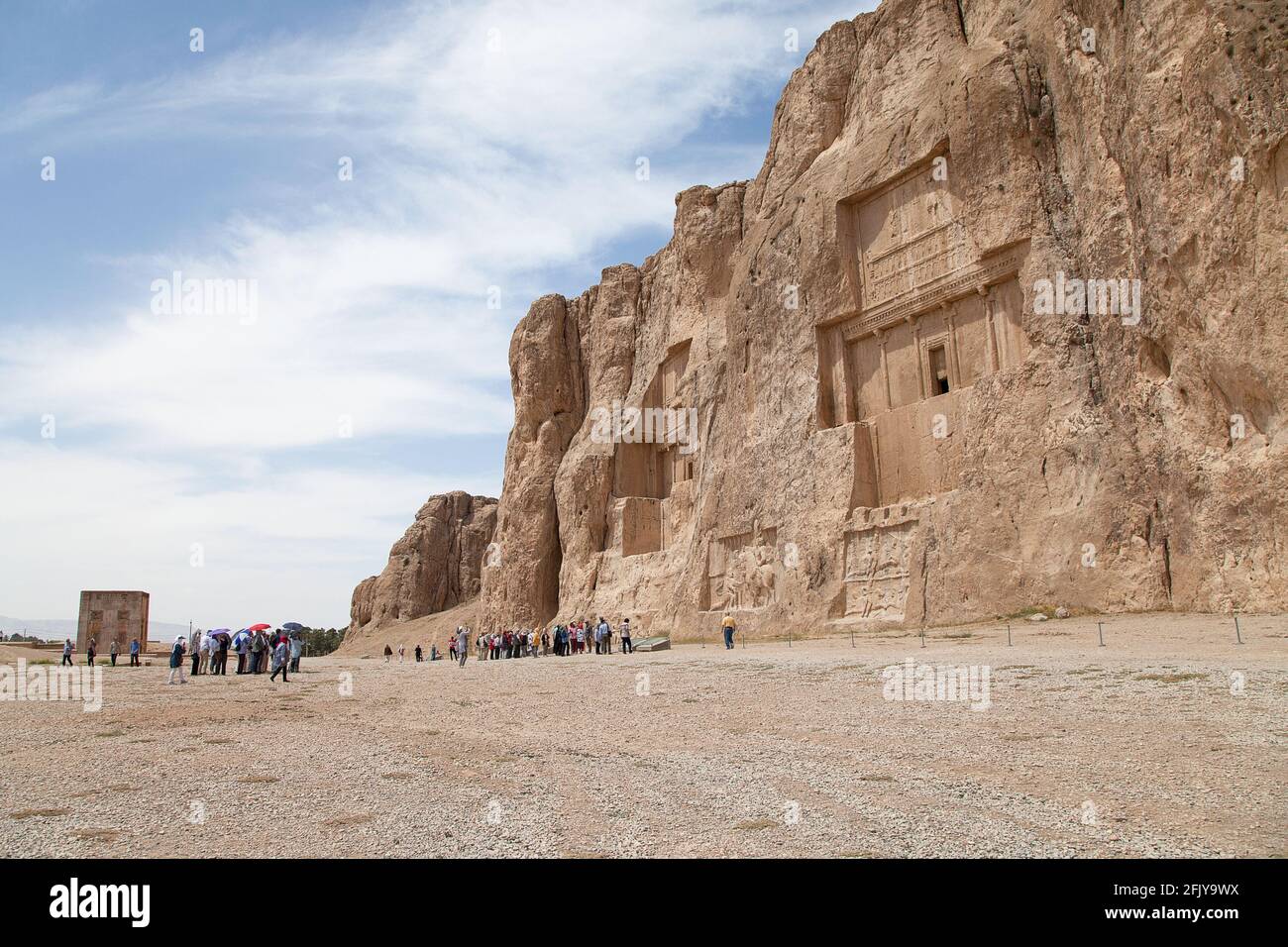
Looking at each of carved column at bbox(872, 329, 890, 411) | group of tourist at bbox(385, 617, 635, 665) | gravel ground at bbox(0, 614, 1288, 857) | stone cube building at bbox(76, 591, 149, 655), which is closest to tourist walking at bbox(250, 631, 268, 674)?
group of tourist at bbox(385, 617, 635, 665)

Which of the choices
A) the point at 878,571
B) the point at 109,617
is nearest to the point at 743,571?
the point at 878,571

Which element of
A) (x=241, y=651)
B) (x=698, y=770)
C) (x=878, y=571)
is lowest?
(x=698, y=770)

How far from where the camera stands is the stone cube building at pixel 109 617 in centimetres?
4659

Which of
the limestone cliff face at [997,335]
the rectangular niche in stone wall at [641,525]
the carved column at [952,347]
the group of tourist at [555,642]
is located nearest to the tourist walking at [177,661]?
the group of tourist at [555,642]

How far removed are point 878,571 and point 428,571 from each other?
58.8m

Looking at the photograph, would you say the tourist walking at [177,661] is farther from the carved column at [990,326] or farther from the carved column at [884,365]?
the carved column at [990,326]

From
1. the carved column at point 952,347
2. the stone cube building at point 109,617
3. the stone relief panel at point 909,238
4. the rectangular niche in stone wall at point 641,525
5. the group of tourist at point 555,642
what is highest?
the stone relief panel at point 909,238

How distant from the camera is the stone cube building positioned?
46.6 meters

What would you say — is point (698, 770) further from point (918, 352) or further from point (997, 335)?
point (918, 352)

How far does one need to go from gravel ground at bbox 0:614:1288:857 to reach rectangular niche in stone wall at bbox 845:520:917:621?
13010 millimetres

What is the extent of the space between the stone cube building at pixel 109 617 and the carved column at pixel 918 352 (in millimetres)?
39767

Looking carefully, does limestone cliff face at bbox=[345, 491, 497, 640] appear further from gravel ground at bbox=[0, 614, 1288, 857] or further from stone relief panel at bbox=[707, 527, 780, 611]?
gravel ground at bbox=[0, 614, 1288, 857]

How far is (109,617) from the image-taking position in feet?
154
